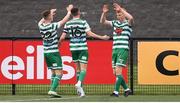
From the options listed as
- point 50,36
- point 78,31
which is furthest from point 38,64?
point 78,31

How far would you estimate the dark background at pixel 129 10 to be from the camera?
30.3 m

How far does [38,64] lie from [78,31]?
207cm

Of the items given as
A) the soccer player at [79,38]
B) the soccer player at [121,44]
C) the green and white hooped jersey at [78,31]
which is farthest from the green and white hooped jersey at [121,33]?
the green and white hooped jersey at [78,31]

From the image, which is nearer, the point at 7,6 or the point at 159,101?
the point at 159,101

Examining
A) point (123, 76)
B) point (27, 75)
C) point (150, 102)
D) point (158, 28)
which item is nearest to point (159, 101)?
point (150, 102)

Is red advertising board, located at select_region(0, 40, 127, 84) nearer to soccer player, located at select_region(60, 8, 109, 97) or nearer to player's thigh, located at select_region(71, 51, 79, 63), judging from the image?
player's thigh, located at select_region(71, 51, 79, 63)

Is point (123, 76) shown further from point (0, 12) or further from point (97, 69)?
point (0, 12)

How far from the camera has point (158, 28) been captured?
30.4 m

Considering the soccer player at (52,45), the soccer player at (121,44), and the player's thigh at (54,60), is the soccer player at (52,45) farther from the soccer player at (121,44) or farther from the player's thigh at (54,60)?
the soccer player at (121,44)

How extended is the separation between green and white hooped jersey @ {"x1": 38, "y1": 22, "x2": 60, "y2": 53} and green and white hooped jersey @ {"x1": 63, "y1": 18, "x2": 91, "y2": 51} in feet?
0.88

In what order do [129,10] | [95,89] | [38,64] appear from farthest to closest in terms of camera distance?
[129,10] < [95,89] < [38,64]

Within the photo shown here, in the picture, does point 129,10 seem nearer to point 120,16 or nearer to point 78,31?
point 120,16

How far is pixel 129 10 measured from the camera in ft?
98.8

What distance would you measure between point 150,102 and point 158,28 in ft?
52.3
